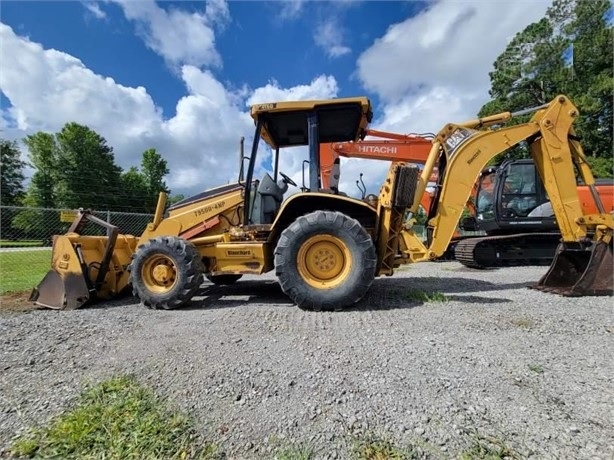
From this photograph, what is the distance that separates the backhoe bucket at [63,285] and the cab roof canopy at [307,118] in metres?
3.08

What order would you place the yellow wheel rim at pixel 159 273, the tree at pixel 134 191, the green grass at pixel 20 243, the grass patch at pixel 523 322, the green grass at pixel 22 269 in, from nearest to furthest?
the grass patch at pixel 523 322, the yellow wheel rim at pixel 159 273, the green grass at pixel 22 269, the green grass at pixel 20 243, the tree at pixel 134 191

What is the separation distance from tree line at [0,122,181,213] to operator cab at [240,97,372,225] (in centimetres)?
3705

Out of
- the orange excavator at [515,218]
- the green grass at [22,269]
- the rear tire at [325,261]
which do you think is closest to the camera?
the rear tire at [325,261]

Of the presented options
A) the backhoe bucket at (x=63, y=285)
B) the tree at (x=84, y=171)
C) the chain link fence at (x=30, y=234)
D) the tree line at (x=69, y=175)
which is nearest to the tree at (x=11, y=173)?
the tree line at (x=69, y=175)

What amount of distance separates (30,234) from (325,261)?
955 cm

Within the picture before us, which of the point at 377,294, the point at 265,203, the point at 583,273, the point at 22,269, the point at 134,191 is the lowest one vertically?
the point at 377,294

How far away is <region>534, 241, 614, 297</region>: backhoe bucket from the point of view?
4.53 metres

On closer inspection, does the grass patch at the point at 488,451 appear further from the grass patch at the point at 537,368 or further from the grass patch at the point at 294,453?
the grass patch at the point at 537,368

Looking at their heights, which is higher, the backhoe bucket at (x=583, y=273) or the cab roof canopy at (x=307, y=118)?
the cab roof canopy at (x=307, y=118)

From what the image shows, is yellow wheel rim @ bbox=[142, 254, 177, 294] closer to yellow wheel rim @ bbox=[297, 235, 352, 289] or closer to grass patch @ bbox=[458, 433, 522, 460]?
yellow wheel rim @ bbox=[297, 235, 352, 289]

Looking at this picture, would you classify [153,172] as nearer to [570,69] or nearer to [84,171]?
[84,171]

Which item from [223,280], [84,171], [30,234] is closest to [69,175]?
[84,171]

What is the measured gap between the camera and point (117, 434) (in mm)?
1734

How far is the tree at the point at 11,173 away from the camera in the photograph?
123 ft
